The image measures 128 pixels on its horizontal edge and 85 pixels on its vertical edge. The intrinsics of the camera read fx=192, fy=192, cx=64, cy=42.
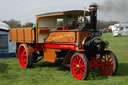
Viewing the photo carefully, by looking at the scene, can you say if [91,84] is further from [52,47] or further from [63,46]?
[52,47]

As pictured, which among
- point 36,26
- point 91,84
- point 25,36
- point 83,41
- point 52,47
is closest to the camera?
point 91,84

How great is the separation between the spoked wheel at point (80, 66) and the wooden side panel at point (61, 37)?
544mm

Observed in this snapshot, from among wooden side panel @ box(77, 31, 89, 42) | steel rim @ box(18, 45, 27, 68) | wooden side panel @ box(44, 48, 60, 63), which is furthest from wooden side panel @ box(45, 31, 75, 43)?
steel rim @ box(18, 45, 27, 68)

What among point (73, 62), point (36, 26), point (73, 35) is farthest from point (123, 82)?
point (36, 26)

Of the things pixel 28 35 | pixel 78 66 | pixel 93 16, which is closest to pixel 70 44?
pixel 78 66

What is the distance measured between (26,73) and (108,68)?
2.68 m

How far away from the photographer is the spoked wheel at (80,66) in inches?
205

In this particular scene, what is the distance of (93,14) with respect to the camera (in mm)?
5762

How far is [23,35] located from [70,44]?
260 centimetres

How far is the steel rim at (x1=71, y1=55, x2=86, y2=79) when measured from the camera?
5409mm

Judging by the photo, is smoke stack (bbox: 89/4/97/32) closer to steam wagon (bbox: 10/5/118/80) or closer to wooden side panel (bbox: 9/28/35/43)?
steam wagon (bbox: 10/5/118/80)

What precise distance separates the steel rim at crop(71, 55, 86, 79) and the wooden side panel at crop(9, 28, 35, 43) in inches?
81.3

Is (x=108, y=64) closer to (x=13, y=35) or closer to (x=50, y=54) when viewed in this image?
(x=50, y=54)

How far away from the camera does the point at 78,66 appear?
545 centimetres
